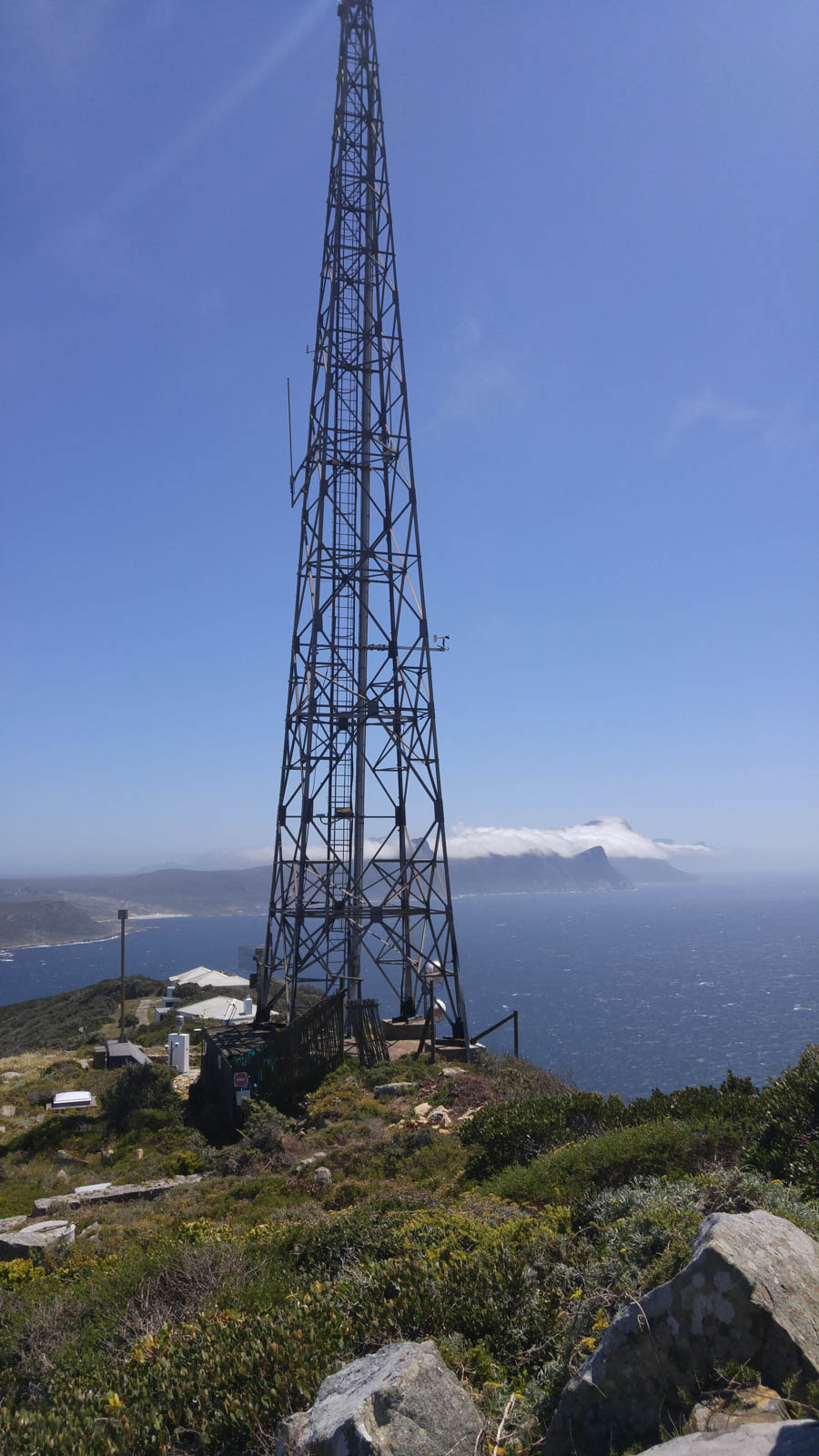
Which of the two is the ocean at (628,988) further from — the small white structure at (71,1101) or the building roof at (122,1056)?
the small white structure at (71,1101)

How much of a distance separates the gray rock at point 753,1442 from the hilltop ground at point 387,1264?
491 mm

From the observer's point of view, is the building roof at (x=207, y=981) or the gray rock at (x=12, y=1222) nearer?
the gray rock at (x=12, y=1222)

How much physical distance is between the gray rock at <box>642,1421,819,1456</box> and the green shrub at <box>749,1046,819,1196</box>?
3453mm

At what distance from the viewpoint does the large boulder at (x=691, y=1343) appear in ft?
12.5

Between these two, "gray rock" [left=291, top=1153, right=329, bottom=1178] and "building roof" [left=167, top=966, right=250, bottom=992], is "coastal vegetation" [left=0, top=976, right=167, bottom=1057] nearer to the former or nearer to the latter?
"building roof" [left=167, top=966, right=250, bottom=992]

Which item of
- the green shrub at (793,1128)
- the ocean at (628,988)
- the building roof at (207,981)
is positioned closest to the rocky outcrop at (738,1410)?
the green shrub at (793,1128)

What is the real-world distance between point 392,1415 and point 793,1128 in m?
5.23

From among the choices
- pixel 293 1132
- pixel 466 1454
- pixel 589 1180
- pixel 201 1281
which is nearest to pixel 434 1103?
pixel 293 1132

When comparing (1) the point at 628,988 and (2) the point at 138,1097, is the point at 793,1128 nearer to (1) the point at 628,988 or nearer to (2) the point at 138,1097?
(2) the point at 138,1097

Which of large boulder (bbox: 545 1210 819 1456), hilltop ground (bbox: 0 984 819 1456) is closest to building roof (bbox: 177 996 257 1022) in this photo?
hilltop ground (bbox: 0 984 819 1456)

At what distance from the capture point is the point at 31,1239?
33.1 ft

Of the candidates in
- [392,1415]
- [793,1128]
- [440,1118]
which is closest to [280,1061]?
[440,1118]

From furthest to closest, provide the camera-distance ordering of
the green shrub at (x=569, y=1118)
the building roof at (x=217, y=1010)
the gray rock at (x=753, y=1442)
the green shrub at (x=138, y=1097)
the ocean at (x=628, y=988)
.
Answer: the ocean at (x=628, y=988), the building roof at (x=217, y=1010), the green shrub at (x=138, y=1097), the green shrub at (x=569, y=1118), the gray rock at (x=753, y=1442)

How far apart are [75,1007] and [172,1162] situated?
4733cm
